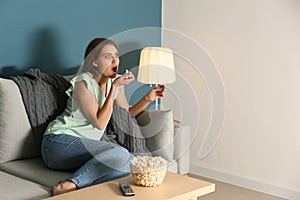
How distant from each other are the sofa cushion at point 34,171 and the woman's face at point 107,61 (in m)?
0.60

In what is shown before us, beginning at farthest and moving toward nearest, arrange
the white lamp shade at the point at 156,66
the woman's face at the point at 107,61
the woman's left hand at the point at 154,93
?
the white lamp shade at the point at 156,66, the woman's left hand at the point at 154,93, the woman's face at the point at 107,61

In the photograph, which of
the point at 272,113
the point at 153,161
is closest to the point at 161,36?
the point at 272,113

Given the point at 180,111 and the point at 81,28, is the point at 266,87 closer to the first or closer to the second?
the point at 180,111

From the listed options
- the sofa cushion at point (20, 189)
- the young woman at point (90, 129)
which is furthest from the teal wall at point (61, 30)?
the sofa cushion at point (20, 189)

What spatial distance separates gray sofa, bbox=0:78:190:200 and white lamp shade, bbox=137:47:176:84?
369mm

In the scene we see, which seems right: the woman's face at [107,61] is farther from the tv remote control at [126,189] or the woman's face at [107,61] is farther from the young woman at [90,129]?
the tv remote control at [126,189]

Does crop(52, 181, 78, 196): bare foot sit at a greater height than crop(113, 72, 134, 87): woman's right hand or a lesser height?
lesser

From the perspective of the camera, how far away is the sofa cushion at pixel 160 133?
3.04m

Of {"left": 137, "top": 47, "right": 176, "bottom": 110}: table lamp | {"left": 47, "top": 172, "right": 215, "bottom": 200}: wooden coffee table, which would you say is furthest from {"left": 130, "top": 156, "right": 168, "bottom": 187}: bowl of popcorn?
{"left": 137, "top": 47, "right": 176, "bottom": 110}: table lamp

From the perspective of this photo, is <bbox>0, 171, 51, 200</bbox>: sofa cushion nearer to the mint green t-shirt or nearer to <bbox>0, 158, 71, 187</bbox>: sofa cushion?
<bbox>0, 158, 71, 187</bbox>: sofa cushion

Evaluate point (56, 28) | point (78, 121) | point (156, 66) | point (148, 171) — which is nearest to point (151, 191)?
point (148, 171)

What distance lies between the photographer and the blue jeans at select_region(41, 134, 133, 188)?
2.47 metres

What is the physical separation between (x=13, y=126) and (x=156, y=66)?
109 centimetres

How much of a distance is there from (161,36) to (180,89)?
1.71ft
